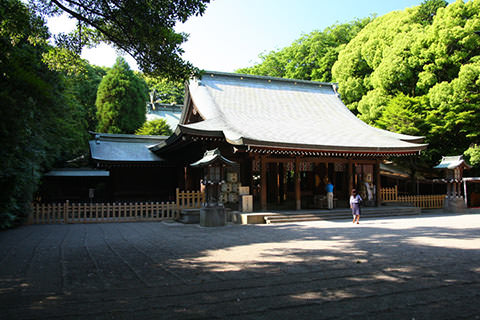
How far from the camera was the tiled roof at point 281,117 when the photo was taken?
49.3ft

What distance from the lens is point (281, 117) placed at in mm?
19172

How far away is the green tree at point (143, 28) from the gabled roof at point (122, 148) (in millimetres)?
11227

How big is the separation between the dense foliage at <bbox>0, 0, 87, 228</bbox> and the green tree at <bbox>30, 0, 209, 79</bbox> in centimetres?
84

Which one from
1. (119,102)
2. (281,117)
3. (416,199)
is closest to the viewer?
(281,117)

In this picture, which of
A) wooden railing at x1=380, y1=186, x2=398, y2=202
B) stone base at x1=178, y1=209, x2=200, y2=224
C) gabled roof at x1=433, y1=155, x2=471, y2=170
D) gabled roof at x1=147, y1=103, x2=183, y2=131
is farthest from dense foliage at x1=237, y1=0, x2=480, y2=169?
gabled roof at x1=147, y1=103, x2=183, y2=131

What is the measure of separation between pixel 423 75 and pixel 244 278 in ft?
75.6

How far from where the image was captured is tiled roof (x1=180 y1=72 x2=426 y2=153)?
49.3 ft

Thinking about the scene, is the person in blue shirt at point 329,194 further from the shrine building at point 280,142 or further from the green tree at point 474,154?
the green tree at point 474,154

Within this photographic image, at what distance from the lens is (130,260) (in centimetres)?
666

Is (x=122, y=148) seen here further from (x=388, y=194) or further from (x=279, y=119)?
(x=388, y=194)

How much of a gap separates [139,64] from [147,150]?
13604mm

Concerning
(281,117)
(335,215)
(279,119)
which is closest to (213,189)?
(335,215)

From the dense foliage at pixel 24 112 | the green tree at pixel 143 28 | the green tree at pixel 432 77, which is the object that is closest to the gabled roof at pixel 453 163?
the green tree at pixel 432 77

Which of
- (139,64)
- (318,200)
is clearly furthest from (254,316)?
(318,200)
